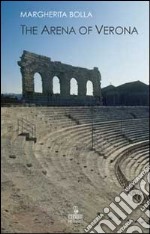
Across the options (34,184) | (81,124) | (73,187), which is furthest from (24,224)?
(81,124)

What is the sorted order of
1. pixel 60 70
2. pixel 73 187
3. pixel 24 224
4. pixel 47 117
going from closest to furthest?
1. pixel 24 224
2. pixel 73 187
3. pixel 47 117
4. pixel 60 70

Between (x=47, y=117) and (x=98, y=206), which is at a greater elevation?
(x=47, y=117)

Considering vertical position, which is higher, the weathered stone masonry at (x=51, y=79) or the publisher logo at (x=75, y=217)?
the weathered stone masonry at (x=51, y=79)

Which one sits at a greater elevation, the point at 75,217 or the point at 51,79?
the point at 51,79

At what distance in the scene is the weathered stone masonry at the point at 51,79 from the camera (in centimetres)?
2564

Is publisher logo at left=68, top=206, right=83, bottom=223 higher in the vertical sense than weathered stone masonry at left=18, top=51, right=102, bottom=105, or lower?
lower

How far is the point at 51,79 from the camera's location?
2855 cm

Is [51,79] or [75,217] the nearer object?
[75,217]

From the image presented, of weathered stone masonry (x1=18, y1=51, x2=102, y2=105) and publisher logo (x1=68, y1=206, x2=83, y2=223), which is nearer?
publisher logo (x1=68, y1=206, x2=83, y2=223)

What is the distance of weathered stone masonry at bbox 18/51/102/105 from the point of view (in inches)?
1009

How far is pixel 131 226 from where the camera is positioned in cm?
677

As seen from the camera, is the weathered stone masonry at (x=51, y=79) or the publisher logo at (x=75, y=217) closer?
the publisher logo at (x=75, y=217)

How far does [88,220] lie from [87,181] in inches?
121

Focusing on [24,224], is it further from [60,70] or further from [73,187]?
[60,70]
